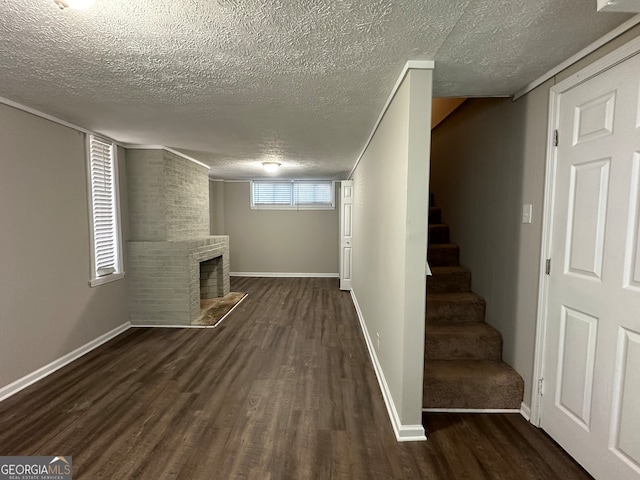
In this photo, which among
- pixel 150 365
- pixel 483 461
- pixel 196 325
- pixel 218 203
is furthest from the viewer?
pixel 218 203

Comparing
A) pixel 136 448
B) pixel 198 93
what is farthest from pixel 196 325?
pixel 198 93

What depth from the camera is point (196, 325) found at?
145 inches

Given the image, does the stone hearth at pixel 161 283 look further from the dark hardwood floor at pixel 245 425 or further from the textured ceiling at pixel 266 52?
the textured ceiling at pixel 266 52

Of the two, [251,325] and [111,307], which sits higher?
[111,307]

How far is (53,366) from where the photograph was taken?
2.57 metres

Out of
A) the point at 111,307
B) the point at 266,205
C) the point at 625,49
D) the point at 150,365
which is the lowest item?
the point at 150,365

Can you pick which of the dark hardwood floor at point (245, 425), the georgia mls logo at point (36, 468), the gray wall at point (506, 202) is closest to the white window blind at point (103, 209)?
the dark hardwood floor at point (245, 425)

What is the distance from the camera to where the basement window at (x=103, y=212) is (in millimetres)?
3041

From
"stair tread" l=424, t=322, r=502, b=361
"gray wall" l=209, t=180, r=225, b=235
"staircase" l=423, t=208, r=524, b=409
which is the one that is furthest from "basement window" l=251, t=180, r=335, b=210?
"stair tread" l=424, t=322, r=502, b=361

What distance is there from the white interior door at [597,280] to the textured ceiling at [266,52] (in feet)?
1.31

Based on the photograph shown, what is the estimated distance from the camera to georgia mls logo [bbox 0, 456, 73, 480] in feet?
5.04

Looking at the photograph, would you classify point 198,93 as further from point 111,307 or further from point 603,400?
point 603,400

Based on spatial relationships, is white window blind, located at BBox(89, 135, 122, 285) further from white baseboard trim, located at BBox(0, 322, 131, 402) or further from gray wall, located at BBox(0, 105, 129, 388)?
white baseboard trim, located at BBox(0, 322, 131, 402)

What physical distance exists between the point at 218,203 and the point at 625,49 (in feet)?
21.8
